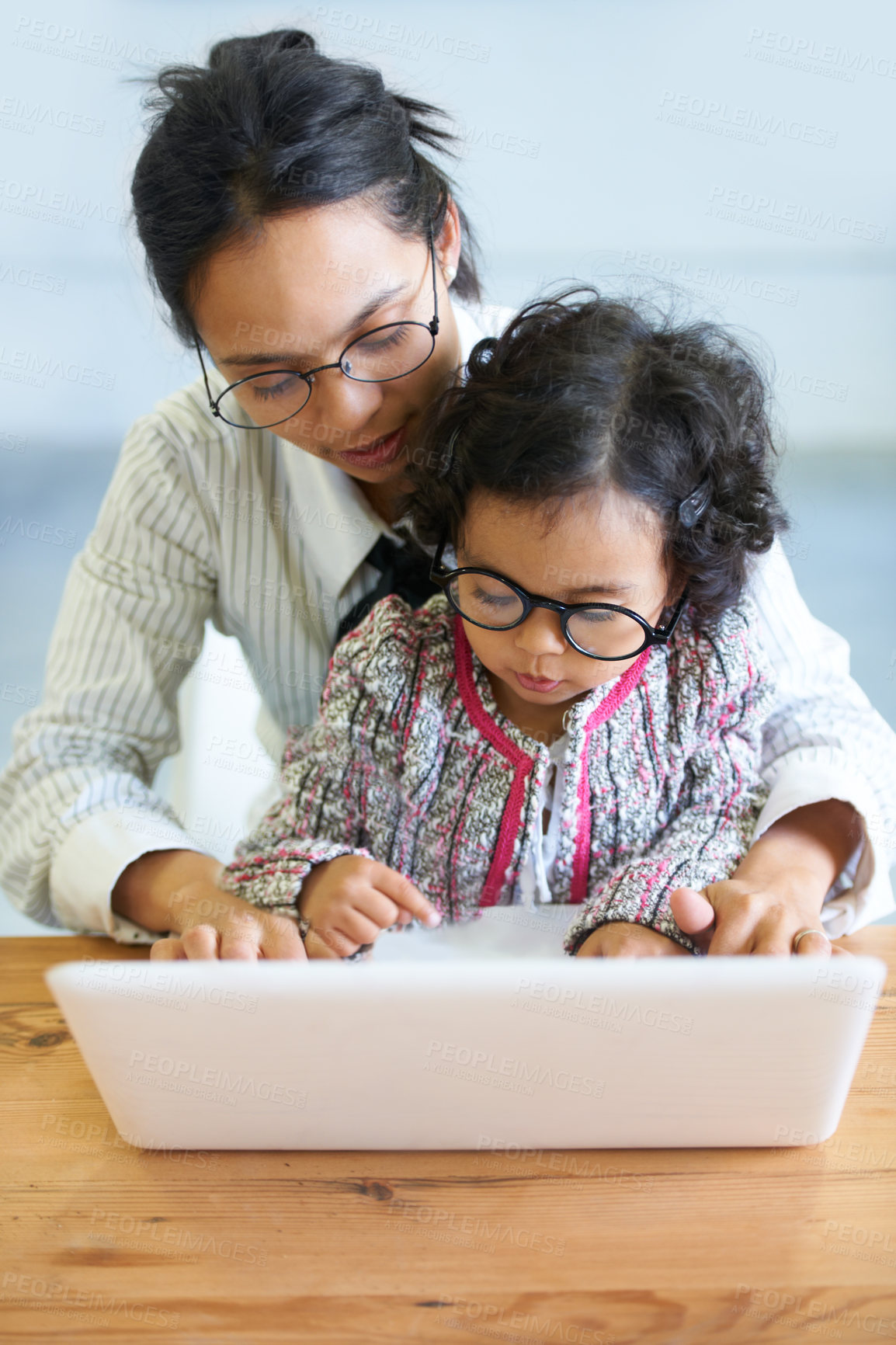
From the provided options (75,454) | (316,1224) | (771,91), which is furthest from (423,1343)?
(75,454)

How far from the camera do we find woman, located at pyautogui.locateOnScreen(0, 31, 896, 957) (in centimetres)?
103

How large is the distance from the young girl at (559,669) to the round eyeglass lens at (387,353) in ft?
0.18

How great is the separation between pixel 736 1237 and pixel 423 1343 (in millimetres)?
215

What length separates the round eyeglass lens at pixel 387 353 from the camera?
1078mm

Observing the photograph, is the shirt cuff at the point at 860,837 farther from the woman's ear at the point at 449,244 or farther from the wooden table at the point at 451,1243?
the woman's ear at the point at 449,244

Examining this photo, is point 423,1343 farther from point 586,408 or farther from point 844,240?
point 844,240

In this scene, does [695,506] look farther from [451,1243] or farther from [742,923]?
[451,1243]

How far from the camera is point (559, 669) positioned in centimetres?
100

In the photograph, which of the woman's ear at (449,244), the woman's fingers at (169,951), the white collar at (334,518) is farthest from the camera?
the white collar at (334,518)

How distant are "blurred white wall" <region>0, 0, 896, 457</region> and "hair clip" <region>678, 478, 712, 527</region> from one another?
5.32ft

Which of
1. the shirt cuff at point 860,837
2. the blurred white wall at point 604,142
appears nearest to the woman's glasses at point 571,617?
the shirt cuff at point 860,837

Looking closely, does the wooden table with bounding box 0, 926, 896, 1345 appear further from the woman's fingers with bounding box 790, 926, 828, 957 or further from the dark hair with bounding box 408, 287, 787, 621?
the dark hair with bounding box 408, 287, 787, 621

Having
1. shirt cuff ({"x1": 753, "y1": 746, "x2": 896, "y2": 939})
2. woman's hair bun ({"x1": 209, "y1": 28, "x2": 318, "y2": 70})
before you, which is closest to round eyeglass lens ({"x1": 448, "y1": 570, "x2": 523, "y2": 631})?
shirt cuff ({"x1": 753, "y1": 746, "x2": 896, "y2": 939})

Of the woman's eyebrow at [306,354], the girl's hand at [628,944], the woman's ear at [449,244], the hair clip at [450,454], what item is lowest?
the girl's hand at [628,944]
